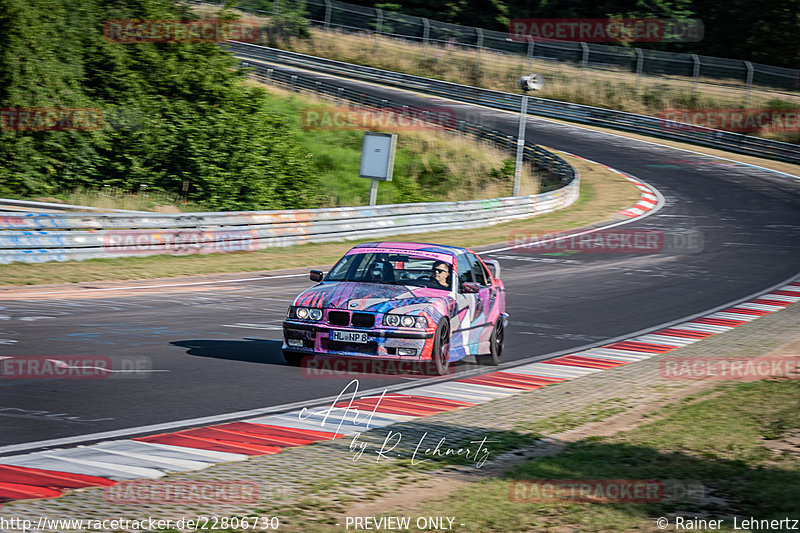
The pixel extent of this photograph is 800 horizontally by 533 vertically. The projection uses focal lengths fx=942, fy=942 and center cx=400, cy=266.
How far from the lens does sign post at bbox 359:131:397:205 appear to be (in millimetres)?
27188

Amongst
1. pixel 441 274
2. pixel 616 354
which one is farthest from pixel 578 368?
pixel 441 274

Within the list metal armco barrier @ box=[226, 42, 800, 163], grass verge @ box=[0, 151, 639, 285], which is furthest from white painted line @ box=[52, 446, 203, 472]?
metal armco barrier @ box=[226, 42, 800, 163]

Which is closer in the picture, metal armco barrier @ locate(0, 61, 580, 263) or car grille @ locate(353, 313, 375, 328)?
car grille @ locate(353, 313, 375, 328)

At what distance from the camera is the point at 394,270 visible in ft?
36.4

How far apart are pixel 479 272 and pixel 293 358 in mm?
2821

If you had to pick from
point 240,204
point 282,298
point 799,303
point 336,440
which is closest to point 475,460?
point 336,440

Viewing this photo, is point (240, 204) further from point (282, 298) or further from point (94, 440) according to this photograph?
point (94, 440)

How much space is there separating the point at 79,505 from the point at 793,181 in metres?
42.6

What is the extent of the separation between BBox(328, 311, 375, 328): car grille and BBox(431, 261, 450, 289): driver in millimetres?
1250

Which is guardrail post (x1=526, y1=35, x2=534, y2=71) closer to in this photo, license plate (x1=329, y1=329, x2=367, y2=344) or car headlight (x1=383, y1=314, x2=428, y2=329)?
car headlight (x1=383, y1=314, x2=428, y2=329)

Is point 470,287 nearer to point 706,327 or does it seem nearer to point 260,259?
point 706,327

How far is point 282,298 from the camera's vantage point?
1652cm

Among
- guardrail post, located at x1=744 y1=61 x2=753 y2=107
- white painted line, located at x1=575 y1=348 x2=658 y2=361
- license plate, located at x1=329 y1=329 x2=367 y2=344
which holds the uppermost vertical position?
guardrail post, located at x1=744 y1=61 x2=753 y2=107

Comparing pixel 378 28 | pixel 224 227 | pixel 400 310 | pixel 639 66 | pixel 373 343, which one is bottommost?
pixel 224 227
